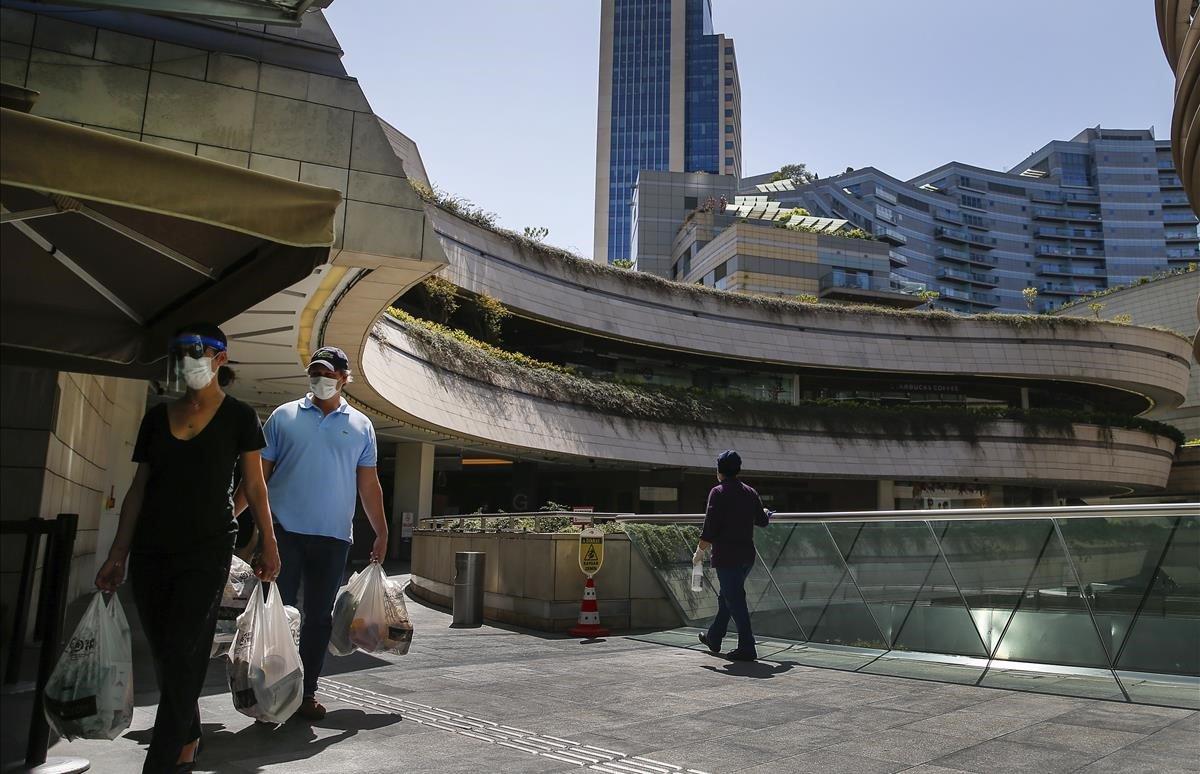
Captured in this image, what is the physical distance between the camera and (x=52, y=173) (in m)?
2.61

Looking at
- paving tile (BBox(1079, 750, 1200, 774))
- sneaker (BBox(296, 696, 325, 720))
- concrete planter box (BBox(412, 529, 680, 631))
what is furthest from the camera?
concrete planter box (BBox(412, 529, 680, 631))

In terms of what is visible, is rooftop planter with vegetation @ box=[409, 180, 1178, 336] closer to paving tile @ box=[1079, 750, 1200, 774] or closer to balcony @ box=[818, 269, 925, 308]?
balcony @ box=[818, 269, 925, 308]

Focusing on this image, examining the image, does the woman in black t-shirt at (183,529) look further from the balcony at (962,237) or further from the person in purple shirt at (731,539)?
the balcony at (962,237)

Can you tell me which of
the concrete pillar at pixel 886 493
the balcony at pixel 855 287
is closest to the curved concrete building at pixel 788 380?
the concrete pillar at pixel 886 493

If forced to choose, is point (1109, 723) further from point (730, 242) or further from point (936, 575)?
point (730, 242)

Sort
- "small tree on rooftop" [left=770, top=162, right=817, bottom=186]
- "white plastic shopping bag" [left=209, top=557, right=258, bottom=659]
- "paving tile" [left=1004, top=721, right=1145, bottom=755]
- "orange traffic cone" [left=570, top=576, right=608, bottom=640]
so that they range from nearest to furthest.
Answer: "paving tile" [left=1004, top=721, right=1145, bottom=755]
"white plastic shopping bag" [left=209, top=557, right=258, bottom=659]
"orange traffic cone" [left=570, top=576, right=608, bottom=640]
"small tree on rooftop" [left=770, top=162, right=817, bottom=186]

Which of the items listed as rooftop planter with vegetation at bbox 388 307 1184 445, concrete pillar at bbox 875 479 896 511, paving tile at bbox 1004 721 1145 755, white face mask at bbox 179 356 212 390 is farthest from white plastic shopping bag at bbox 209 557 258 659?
concrete pillar at bbox 875 479 896 511

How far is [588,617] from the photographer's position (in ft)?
31.6

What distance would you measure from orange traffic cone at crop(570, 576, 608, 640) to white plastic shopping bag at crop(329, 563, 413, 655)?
13.9 feet

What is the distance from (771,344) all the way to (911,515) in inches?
1293

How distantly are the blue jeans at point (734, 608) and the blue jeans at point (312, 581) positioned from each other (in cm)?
390

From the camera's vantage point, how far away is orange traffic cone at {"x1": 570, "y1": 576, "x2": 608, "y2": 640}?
956 centimetres

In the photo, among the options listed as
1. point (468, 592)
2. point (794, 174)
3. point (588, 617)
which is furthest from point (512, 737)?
point (794, 174)

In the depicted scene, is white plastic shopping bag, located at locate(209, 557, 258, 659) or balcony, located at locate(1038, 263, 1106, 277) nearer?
white plastic shopping bag, located at locate(209, 557, 258, 659)
